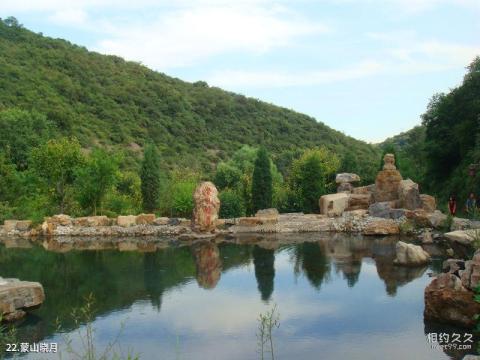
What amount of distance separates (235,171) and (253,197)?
25.5ft

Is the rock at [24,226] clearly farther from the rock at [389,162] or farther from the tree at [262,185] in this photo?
the rock at [389,162]

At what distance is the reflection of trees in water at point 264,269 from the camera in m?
13.9

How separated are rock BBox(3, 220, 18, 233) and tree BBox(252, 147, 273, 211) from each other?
1164 cm

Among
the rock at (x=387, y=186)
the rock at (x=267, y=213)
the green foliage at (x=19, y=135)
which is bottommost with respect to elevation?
the rock at (x=267, y=213)

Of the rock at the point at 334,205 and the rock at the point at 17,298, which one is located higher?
the rock at the point at 334,205

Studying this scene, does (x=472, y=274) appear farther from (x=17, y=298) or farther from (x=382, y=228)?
(x=382, y=228)

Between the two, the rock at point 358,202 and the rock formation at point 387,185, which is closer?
the rock formation at point 387,185

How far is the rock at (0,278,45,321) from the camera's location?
11.5 meters

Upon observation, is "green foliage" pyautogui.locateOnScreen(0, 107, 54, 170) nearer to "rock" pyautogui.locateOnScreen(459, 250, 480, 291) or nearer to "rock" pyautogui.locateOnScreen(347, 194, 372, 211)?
"rock" pyautogui.locateOnScreen(347, 194, 372, 211)

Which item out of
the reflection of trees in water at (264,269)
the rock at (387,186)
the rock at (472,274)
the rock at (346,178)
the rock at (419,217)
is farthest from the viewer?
the rock at (346,178)

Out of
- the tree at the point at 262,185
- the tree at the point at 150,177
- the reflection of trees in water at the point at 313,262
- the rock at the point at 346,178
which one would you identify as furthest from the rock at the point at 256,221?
the rock at the point at 346,178

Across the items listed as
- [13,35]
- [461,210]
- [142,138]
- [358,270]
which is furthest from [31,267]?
[13,35]

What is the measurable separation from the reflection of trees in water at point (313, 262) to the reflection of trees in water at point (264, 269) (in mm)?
799

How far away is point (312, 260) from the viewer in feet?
55.9
